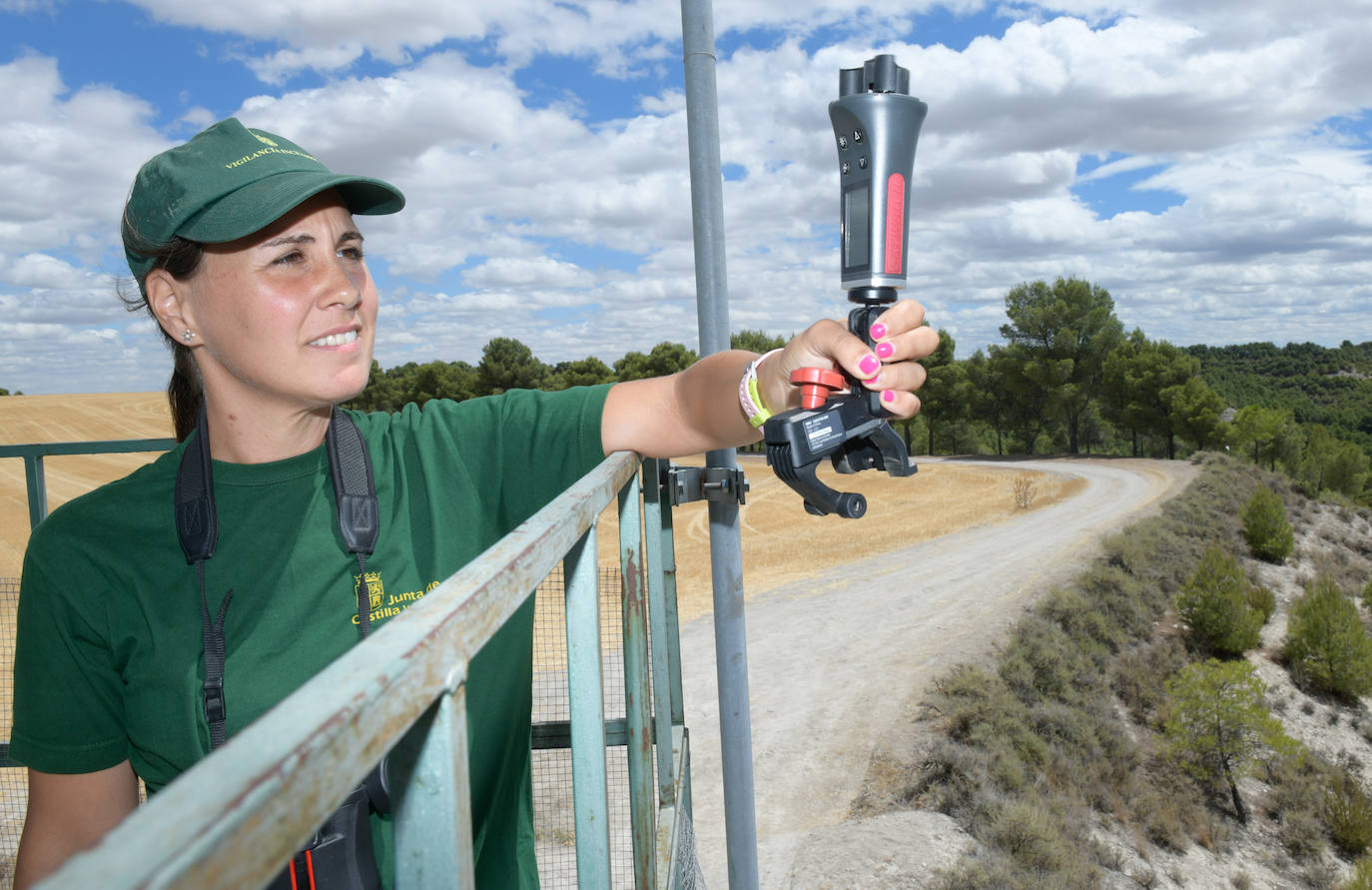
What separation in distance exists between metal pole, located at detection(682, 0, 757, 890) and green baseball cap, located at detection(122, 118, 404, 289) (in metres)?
1.78

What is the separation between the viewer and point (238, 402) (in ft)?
6.21

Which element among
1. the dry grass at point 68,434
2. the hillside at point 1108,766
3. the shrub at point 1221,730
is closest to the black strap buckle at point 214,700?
the hillside at point 1108,766

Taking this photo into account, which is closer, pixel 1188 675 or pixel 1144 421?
pixel 1188 675

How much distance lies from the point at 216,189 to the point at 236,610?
30.7 inches

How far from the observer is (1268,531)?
31.4 metres

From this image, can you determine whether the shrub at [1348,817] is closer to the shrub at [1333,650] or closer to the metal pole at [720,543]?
the shrub at [1333,650]

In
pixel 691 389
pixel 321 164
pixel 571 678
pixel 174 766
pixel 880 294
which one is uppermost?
pixel 321 164

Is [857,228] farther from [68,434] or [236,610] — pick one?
[68,434]

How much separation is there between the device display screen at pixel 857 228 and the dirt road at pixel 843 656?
7512 mm

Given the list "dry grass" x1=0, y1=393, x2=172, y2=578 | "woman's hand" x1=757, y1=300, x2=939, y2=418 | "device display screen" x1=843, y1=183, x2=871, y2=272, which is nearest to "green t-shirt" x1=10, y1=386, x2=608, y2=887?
"woman's hand" x1=757, y1=300, x2=939, y2=418

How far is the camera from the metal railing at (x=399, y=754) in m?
0.44

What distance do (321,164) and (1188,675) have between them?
19.6 metres

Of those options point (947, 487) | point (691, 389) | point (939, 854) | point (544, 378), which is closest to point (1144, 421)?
point (947, 487)

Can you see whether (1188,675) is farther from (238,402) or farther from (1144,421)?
(1144,421)
